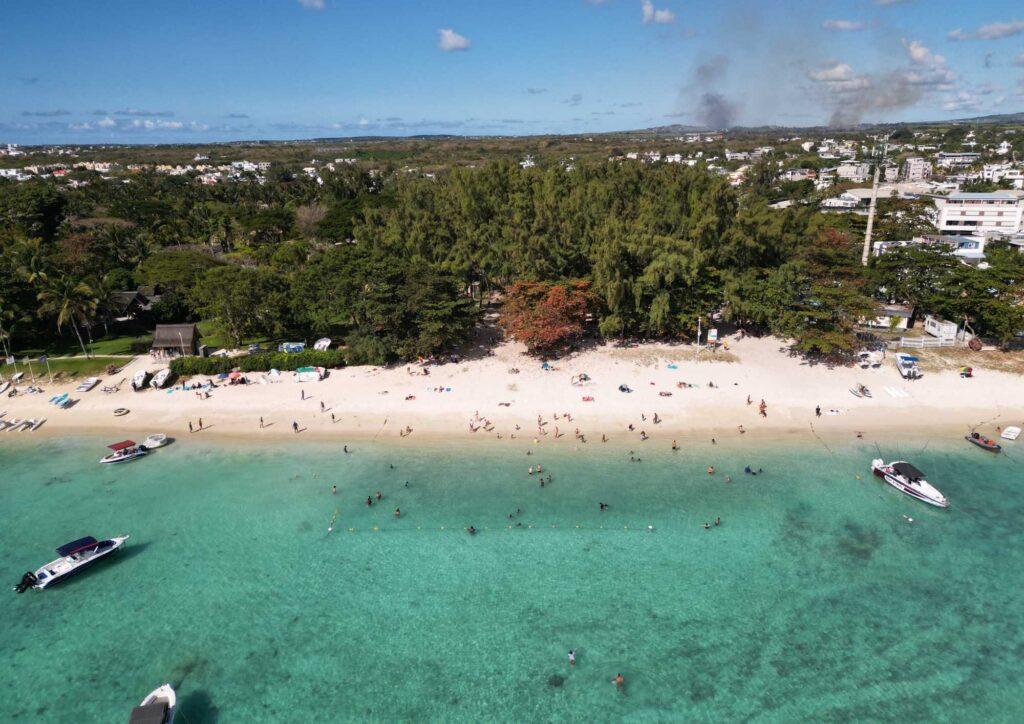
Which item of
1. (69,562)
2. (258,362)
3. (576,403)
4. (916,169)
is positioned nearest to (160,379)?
(258,362)

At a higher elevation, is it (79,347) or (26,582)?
(79,347)

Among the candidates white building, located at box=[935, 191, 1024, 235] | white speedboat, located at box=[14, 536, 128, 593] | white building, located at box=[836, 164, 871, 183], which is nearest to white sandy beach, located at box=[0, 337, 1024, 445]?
white speedboat, located at box=[14, 536, 128, 593]

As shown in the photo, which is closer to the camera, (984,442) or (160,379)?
(984,442)

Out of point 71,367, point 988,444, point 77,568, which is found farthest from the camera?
point 71,367

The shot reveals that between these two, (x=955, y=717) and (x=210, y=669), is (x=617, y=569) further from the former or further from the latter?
(x=210, y=669)

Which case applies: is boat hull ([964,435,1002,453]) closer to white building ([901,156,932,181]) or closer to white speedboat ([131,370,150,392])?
white speedboat ([131,370,150,392])

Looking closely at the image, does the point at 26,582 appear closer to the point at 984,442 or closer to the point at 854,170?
the point at 984,442

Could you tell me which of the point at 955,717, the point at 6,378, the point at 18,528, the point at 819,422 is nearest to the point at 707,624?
the point at 955,717
